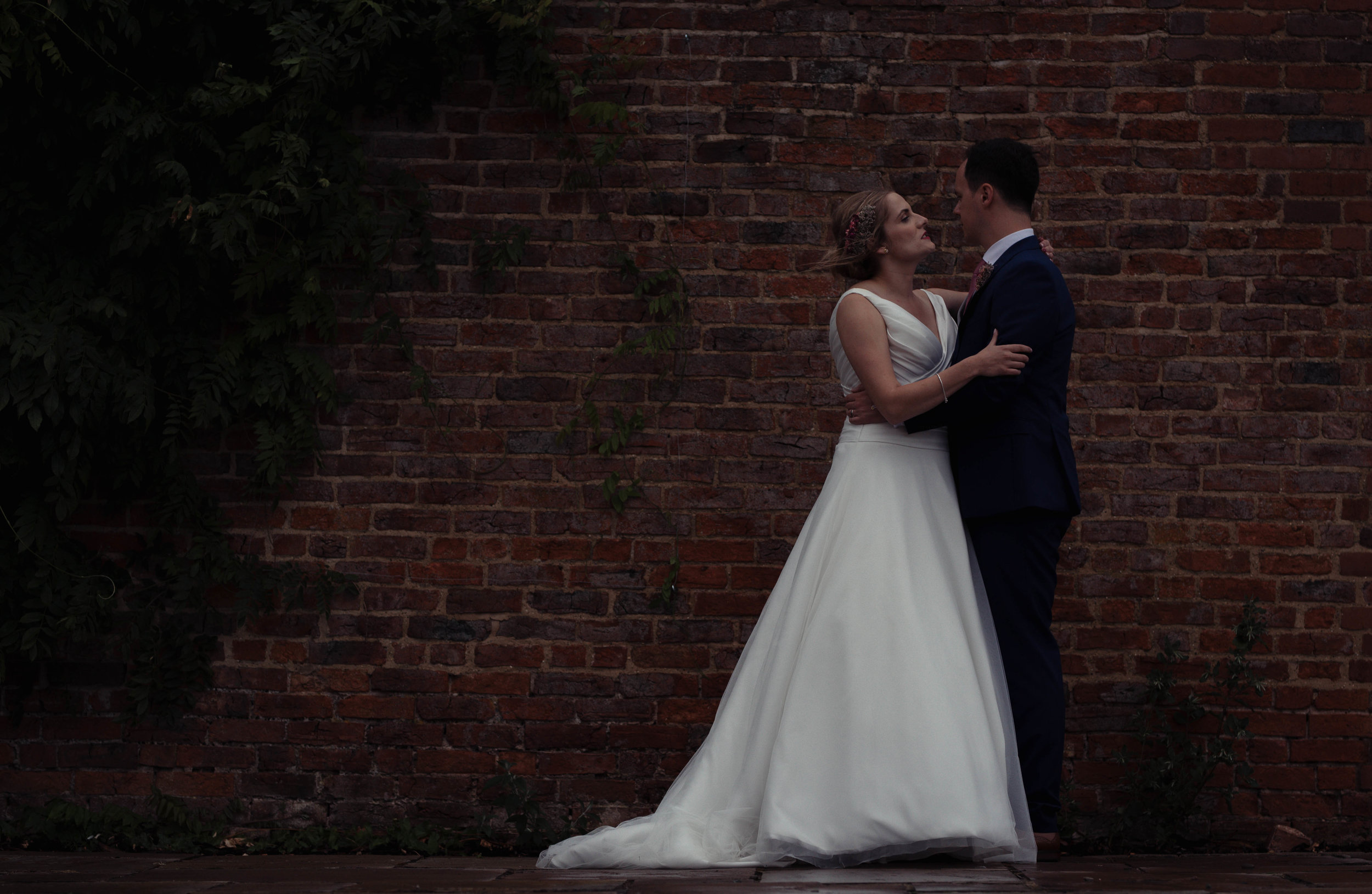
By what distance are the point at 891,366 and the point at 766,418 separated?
741mm

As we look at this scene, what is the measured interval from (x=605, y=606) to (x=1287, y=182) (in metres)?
2.73

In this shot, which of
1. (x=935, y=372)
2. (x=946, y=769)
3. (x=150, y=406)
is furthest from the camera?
(x=150, y=406)

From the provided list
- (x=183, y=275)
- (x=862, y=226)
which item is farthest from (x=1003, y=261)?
(x=183, y=275)

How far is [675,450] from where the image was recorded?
3.85 metres

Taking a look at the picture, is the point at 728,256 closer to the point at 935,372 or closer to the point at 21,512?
the point at 935,372

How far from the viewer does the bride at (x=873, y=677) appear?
114 inches

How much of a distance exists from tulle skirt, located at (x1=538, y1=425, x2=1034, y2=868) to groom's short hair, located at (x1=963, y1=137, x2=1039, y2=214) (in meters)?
0.74

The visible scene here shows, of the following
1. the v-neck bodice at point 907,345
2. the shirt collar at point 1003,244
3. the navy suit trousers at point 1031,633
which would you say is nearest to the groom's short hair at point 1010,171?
the shirt collar at point 1003,244

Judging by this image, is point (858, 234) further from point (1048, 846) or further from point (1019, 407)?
point (1048, 846)

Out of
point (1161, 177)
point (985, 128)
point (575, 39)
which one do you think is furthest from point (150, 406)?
point (1161, 177)

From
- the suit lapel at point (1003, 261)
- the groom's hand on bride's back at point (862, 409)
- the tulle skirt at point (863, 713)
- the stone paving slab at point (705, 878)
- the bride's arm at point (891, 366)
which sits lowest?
the stone paving slab at point (705, 878)

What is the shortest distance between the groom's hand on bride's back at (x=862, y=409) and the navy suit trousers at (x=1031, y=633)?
1.30 ft

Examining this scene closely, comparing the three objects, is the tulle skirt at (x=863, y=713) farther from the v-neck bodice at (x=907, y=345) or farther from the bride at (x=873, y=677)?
the v-neck bodice at (x=907, y=345)

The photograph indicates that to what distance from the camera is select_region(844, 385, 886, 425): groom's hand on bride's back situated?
3242 mm
